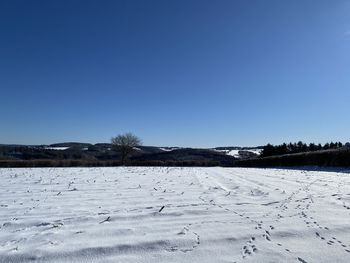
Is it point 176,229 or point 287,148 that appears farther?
point 287,148

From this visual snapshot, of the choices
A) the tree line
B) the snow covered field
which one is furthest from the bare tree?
the snow covered field

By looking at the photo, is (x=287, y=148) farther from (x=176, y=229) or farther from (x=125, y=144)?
(x=176, y=229)

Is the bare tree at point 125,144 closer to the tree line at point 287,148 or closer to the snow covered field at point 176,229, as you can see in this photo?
the tree line at point 287,148

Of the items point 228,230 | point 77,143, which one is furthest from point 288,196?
point 77,143

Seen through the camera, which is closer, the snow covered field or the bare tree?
the snow covered field

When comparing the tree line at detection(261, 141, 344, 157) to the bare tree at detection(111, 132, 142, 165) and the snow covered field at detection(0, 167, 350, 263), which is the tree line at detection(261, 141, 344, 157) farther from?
the snow covered field at detection(0, 167, 350, 263)

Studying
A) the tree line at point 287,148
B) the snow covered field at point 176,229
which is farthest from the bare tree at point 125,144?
the snow covered field at point 176,229

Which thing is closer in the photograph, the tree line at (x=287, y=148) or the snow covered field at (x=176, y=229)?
the snow covered field at (x=176, y=229)

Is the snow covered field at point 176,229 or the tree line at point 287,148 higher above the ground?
the tree line at point 287,148

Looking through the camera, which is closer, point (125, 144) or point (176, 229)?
point (176, 229)

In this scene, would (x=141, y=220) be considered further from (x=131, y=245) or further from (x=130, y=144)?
(x=130, y=144)

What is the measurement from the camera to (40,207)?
599 centimetres

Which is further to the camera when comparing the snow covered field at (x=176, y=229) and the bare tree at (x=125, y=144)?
the bare tree at (x=125, y=144)

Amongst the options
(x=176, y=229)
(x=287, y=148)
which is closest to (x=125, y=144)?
(x=287, y=148)
